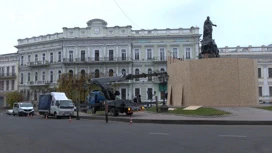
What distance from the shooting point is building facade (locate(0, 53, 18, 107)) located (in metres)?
79.6

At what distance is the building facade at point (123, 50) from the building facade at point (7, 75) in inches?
486

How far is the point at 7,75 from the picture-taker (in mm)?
79875

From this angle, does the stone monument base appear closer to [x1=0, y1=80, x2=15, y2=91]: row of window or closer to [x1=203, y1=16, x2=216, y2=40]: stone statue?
[x1=203, y1=16, x2=216, y2=40]: stone statue

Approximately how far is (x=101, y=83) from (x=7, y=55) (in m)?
56.9

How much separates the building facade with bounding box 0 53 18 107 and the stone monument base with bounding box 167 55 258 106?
188ft

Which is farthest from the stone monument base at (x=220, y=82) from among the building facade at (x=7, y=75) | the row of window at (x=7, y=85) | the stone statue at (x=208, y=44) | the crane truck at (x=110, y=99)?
the row of window at (x=7, y=85)

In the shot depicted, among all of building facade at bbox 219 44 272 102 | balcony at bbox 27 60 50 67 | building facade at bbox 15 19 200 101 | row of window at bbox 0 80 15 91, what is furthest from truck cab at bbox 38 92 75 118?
row of window at bbox 0 80 15 91

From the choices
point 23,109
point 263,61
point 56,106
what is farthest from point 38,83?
point 263,61

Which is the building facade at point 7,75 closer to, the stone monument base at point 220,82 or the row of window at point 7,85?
the row of window at point 7,85

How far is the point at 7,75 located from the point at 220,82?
61983 mm

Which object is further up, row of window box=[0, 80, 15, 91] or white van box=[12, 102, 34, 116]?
row of window box=[0, 80, 15, 91]

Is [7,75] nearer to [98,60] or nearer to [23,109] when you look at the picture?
[98,60]

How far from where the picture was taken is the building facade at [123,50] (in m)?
68.6

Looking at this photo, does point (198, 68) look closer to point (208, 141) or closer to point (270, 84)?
point (208, 141)
